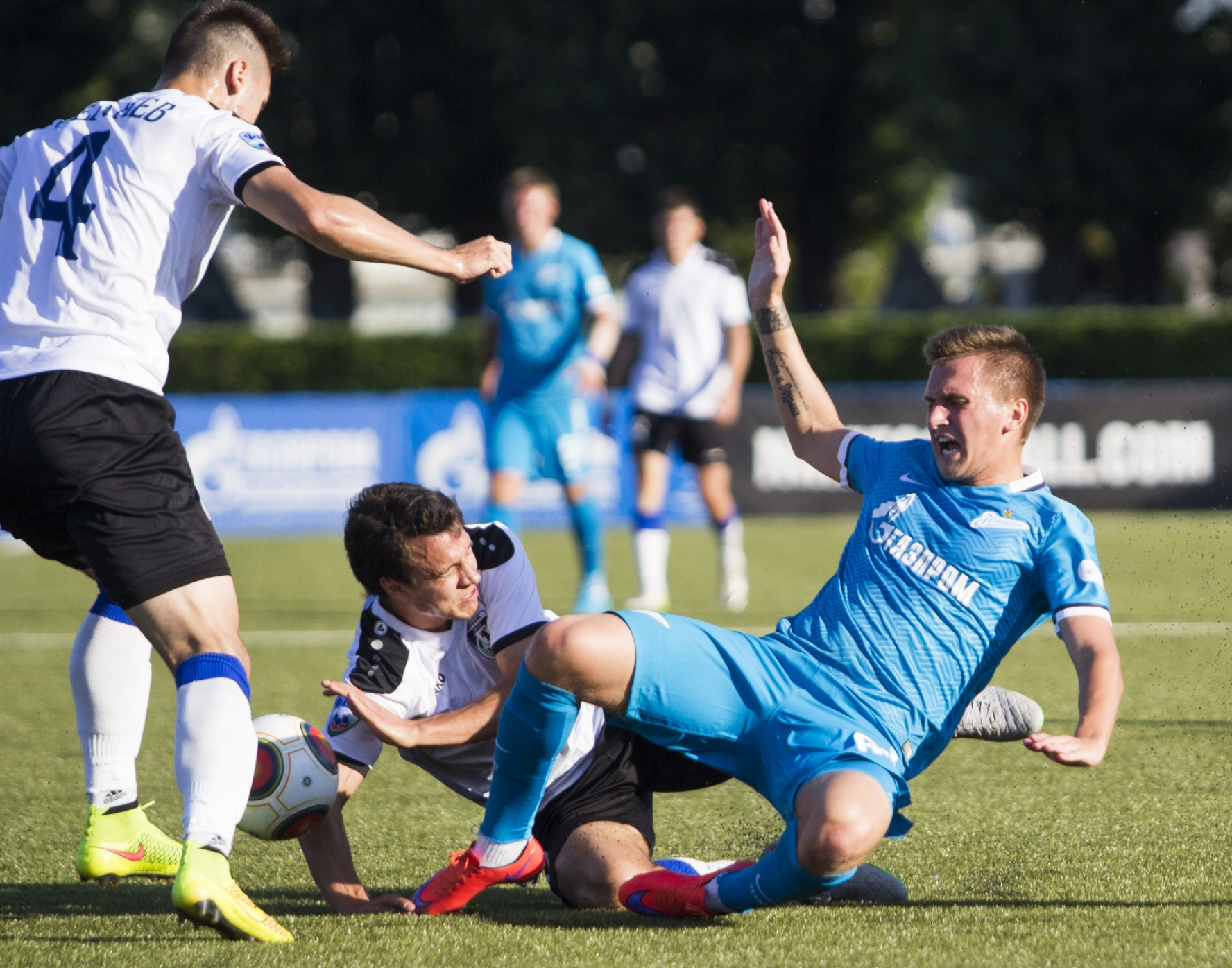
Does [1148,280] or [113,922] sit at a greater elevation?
[1148,280]

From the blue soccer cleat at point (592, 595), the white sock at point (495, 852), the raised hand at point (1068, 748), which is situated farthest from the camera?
the blue soccer cleat at point (592, 595)

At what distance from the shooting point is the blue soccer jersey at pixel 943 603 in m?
3.20

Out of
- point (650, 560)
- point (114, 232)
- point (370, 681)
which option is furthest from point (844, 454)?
point (650, 560)

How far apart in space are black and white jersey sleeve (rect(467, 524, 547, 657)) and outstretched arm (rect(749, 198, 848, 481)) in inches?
30.0

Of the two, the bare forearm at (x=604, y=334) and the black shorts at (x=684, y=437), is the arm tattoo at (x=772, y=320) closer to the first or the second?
the bare forearm at (x=604, y=334)

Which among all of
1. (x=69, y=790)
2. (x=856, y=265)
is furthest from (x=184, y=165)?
Result: (x=856, y=265)

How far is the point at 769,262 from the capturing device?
3695 millimetres

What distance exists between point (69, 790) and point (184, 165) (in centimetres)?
233

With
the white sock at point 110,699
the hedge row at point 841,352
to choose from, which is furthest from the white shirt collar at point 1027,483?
the hedge row at point 841,352

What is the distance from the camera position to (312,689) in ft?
20.8

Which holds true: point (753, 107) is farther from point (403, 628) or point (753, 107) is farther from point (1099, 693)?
point (1099, 693)

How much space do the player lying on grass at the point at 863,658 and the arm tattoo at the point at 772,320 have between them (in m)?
0.47

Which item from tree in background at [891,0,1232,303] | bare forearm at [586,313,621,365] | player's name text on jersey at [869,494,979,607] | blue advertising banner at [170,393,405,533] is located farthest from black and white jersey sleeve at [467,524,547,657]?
tree in background at [891,0,1232,303]

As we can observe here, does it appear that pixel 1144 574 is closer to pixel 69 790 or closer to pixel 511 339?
pixel 511 339
